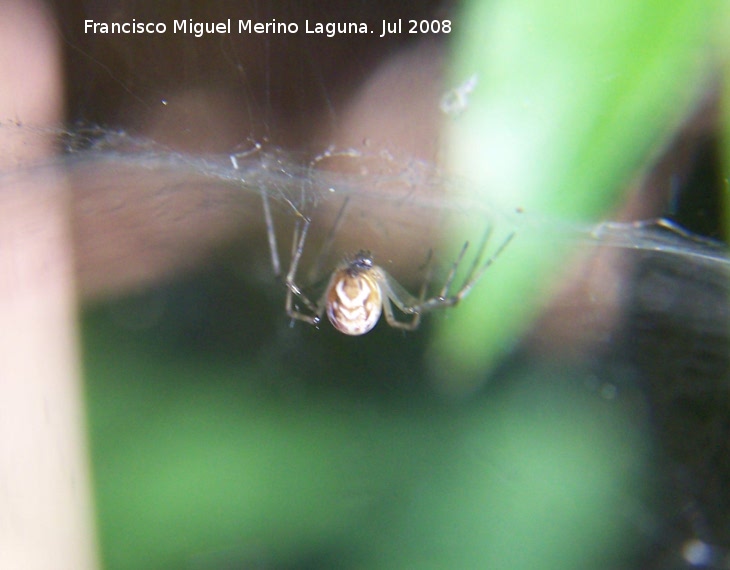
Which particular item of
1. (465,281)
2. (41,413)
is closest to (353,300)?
(465,281)

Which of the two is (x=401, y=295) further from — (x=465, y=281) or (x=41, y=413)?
(x=41, y=413)

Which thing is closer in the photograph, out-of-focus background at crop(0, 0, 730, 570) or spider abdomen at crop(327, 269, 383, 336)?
out-of-focus background at crop(0, 0, 730, 570)

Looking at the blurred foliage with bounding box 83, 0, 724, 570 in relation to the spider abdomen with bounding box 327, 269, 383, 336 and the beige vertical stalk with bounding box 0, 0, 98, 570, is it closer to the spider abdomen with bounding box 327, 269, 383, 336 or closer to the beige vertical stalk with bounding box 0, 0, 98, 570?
the beige vertical stalk with bounding box 0, 0, 98, 570

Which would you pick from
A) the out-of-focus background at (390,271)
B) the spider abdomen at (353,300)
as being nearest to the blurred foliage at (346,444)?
the out-of-focus background at (390,271)

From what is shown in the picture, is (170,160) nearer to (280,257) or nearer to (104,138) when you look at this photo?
(104,138)

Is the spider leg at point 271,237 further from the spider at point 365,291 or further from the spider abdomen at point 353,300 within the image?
the spider abdomen at point 353,300

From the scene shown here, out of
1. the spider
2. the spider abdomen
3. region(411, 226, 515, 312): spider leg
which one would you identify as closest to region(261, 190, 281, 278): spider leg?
the spider

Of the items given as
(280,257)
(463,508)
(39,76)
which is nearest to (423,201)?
(280,257)
